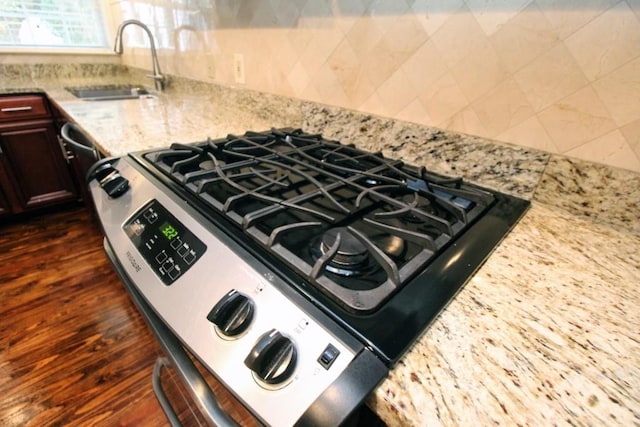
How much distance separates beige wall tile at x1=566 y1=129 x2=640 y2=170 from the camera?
Result: 0.54 m

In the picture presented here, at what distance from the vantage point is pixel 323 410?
0.87 feet

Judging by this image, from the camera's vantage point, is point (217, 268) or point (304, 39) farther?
point (304, 39)

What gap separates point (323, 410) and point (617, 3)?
0.79 meters

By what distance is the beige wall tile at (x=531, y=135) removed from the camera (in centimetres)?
62

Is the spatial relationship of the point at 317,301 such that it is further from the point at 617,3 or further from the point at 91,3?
the point at 91,3

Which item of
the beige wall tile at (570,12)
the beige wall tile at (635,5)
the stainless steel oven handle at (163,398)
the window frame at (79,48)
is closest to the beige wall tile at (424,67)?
the beige wall tile at (570,12)

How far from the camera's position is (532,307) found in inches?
14.8

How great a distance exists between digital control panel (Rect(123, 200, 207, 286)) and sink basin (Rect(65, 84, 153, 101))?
1635mm

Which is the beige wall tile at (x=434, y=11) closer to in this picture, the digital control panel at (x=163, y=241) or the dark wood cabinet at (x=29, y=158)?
the digital control panel at (x=163, y=241)

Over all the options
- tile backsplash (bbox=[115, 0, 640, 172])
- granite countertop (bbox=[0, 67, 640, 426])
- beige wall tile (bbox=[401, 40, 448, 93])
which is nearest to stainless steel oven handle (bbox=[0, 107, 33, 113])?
granite countertop (bbox=[0, 67, 640, 426])

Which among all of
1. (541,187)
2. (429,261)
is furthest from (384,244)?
(541,187)

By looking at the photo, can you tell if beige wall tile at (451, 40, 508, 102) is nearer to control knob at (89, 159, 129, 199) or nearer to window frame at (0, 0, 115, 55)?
control knob at (89, 159, 129, 199)

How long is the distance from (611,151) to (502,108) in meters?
0.22

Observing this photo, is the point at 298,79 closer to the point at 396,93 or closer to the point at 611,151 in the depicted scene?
the point at 396,93
